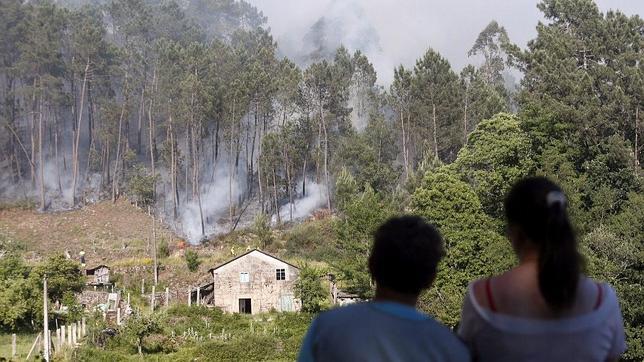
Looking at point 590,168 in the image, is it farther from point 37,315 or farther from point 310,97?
point 310,97

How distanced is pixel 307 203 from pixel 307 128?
5708 mm

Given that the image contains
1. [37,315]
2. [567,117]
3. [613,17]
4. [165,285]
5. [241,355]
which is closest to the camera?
[241,355]

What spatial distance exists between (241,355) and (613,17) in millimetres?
22848

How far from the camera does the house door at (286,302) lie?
35.9 m

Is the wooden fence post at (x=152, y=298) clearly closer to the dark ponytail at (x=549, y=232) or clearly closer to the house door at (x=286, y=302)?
the house door at (x=286, y=302)

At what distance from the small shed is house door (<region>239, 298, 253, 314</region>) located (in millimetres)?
6935

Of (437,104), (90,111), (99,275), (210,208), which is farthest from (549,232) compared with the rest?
(90,111)

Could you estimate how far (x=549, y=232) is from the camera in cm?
255

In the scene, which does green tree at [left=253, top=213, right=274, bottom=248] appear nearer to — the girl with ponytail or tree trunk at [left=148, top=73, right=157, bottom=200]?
tree trunk at [left=148, top=73, right=157, bottom=200]

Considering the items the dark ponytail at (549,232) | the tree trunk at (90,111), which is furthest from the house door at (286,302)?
the dark ponytail at (549,232)

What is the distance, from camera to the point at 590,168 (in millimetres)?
29734

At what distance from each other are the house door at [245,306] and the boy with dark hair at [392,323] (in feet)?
112

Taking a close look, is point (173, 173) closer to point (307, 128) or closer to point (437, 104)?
point (307, 128)

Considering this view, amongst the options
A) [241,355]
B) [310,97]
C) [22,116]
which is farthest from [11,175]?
[241,355]
